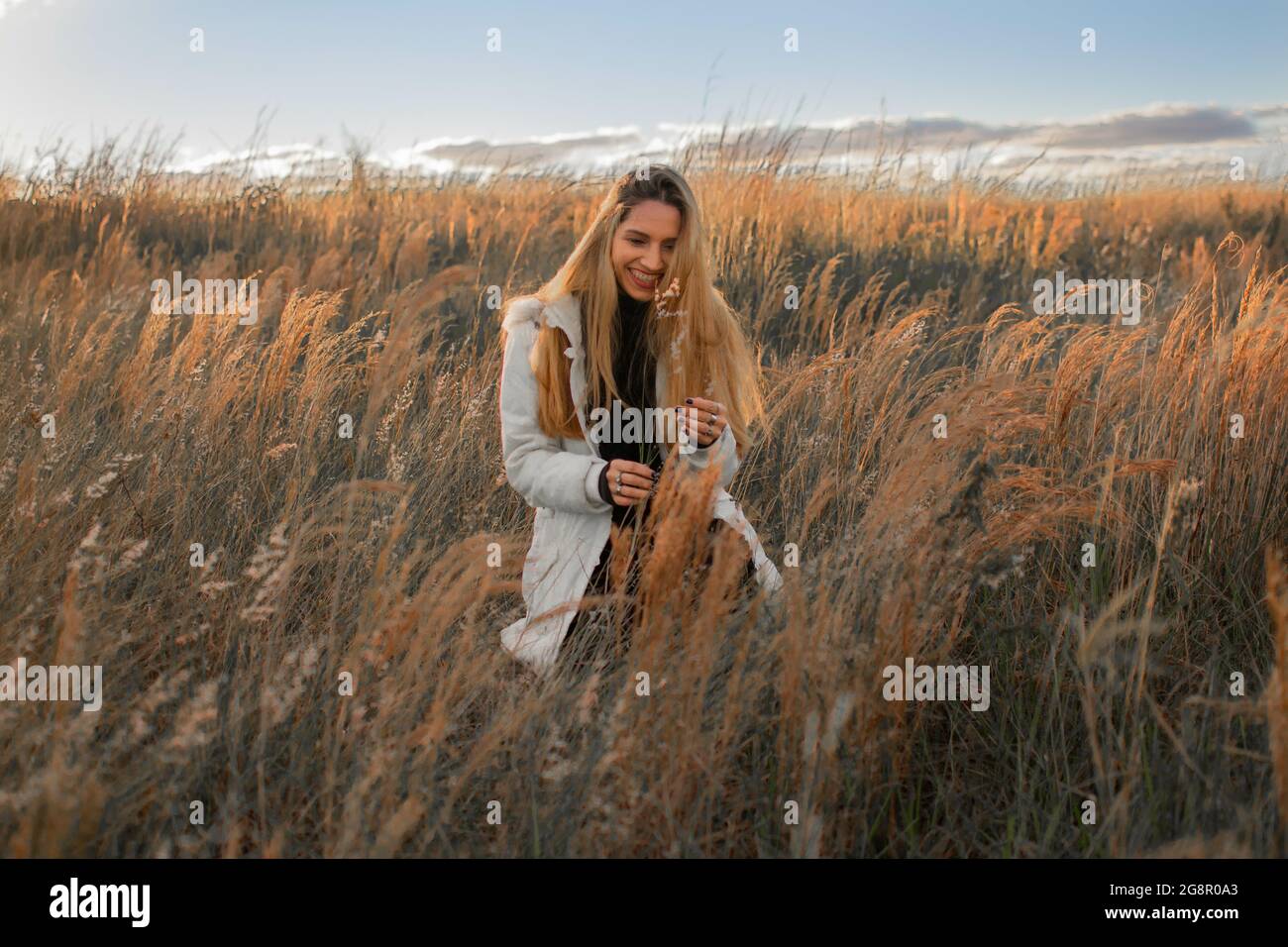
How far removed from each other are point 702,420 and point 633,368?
463 mm

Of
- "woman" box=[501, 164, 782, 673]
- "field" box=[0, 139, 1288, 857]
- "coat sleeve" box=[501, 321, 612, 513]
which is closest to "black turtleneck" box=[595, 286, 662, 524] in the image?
"woman" box=[501, 164, 782, 673]

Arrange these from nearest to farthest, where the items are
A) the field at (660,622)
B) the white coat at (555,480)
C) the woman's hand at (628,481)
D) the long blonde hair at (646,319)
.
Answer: the field at (660,622) < the woman's hand at (628,481) < the white coat at (555,480) < the long blonde hair at (646,319)

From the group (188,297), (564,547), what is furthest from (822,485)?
(188,297)

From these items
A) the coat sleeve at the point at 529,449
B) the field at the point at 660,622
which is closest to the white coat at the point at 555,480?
the coat sleeve at the point at 529,449

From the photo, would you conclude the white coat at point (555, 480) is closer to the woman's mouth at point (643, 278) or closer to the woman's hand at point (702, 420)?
the woman's hand at point (702, 420)

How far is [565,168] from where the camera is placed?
898 cm

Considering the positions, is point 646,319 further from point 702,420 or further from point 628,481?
point 628,481

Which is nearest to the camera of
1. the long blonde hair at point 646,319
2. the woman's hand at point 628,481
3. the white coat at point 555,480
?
the woman's hand at point 628,481

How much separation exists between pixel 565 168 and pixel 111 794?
7987mm

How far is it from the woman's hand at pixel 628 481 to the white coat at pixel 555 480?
0.08 metres

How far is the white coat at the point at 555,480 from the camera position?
2.47m

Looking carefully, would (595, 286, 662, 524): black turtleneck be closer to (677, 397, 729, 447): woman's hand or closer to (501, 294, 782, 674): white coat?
(501, 294, 782, 674): white coat

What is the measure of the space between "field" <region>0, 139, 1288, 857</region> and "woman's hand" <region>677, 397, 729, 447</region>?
295 mm

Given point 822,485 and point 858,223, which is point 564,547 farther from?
point 858,223
